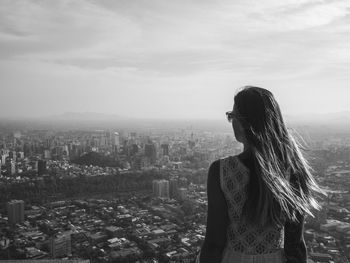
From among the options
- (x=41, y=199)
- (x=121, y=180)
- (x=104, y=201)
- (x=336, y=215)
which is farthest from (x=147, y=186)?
(x=336, y=215)

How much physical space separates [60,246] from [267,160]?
5.95m

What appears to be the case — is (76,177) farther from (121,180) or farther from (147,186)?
(147,186)

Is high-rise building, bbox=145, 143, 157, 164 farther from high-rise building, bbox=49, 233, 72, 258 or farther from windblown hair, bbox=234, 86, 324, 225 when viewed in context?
windblown hair, bbox=234, 86, 324, 225

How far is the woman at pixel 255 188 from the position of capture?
2.20 ft

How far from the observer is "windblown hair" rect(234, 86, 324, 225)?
0.66 m

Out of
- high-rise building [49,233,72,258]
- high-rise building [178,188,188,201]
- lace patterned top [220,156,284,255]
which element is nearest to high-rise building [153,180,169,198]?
high-rise building [178,188,188,201]

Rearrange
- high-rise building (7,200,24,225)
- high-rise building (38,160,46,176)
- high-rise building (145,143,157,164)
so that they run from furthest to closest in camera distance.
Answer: high-rise building (145,143,157,164) < high-rise building (38,160,46,176) < high-rise building (7,200,24,225)

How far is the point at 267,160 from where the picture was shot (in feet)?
2.20

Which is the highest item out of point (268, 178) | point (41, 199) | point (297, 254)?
point (268, 178)

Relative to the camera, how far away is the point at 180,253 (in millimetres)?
5555

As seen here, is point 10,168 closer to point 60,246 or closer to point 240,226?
point 60,246

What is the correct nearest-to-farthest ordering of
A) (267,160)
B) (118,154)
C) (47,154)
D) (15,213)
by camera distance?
(267,160)
(15,213)
(47,154)
(118,154)

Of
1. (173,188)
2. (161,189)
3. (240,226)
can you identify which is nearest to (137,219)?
(161,189)

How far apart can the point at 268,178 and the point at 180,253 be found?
16.8ft
